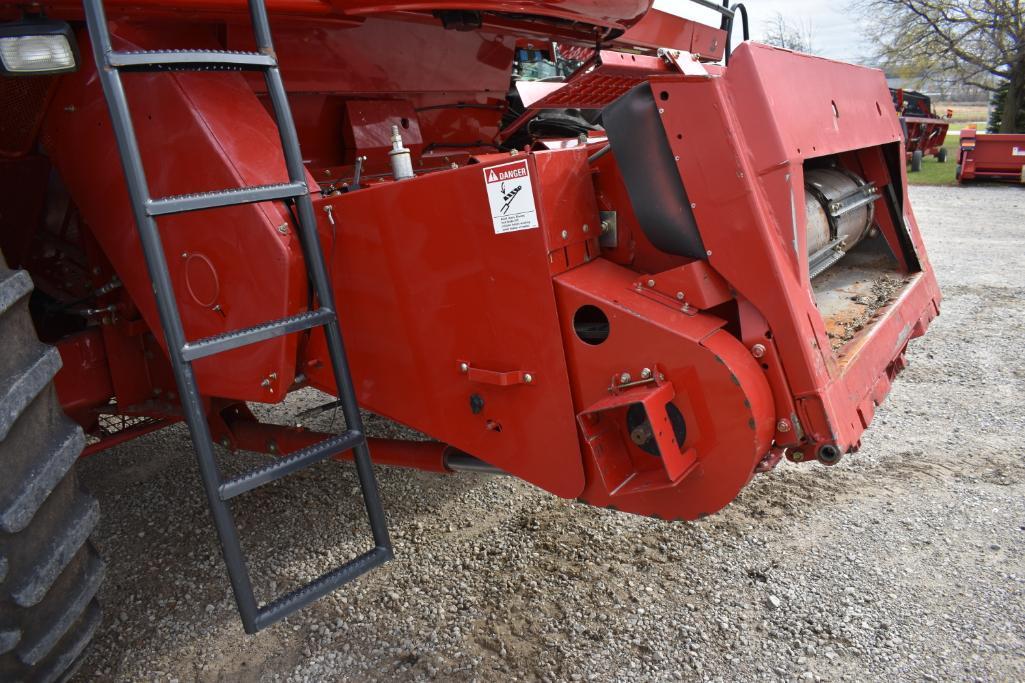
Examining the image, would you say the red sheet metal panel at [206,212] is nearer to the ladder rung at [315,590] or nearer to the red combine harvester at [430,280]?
the red combine harvester at [430,280]

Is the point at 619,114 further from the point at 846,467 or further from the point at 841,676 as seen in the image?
the point at 846,467

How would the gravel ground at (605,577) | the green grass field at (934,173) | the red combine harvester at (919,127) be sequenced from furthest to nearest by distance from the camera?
the red combine harvester at (919,127)
the green grass field at (934,173)
the gravel ground at (605,577)

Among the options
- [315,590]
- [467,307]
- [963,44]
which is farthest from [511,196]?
[963,44]

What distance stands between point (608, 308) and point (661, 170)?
0.38 metres

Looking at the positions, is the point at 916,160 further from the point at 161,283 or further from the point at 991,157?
the point at 161,283

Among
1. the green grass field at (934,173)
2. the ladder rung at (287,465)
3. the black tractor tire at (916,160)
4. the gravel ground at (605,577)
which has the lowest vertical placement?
the green grass field at (934,173)

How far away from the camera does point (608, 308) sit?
1.84 m

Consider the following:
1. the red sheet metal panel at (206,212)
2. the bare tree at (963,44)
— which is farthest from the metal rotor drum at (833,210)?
the bare tree at (963,44)

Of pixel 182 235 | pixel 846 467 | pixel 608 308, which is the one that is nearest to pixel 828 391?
pixel 608 308

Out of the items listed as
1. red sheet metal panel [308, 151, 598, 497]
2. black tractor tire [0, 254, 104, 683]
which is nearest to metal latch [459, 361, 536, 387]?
red sheet metal panel [308, 151, 598, 497]

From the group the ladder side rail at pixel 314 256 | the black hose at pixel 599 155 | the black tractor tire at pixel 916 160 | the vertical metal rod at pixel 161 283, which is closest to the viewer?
the vertical metal rod at pixel 161 283

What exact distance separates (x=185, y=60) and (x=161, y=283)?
0.51 metres

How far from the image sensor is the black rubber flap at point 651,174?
1.89 m

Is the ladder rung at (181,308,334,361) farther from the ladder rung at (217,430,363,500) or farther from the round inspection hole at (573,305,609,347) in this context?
the round inspection hole at (573,305,609,347)
